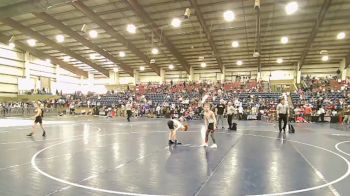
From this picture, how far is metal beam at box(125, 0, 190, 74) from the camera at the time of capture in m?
25.5

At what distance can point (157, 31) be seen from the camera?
101ft

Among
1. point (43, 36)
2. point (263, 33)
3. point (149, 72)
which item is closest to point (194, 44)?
point (263, 33)

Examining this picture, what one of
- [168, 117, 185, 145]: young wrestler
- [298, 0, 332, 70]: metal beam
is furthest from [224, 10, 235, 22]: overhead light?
[168, 117, 185, 145]: young wrestler

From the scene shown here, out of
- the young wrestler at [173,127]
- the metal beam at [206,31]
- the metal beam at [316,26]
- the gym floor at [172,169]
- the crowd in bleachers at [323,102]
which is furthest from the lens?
the metal beam at [206,31]

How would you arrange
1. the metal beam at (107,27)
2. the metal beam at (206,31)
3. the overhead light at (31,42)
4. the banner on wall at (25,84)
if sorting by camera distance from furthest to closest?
the banner on wall at (25,84), the overhead light at (31,42), the metal beam at (107,27), the metal beam at (206,31)

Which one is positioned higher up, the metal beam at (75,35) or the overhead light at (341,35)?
the metal beam at (75,35)

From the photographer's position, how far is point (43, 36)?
34750 mm

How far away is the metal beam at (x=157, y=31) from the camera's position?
25519 mm

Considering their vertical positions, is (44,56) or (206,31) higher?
(206,31)

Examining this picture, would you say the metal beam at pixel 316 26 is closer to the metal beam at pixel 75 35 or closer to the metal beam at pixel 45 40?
the metal beam at pixel 75 35

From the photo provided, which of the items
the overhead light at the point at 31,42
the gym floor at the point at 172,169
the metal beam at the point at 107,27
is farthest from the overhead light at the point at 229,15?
the overhead light at the point at 31,42

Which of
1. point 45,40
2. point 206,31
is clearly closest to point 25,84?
point 45,40

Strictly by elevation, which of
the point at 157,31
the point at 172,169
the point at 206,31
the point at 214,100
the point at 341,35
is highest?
the point at 157,31

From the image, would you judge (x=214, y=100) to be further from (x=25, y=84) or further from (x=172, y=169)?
(x=25, y=84)
